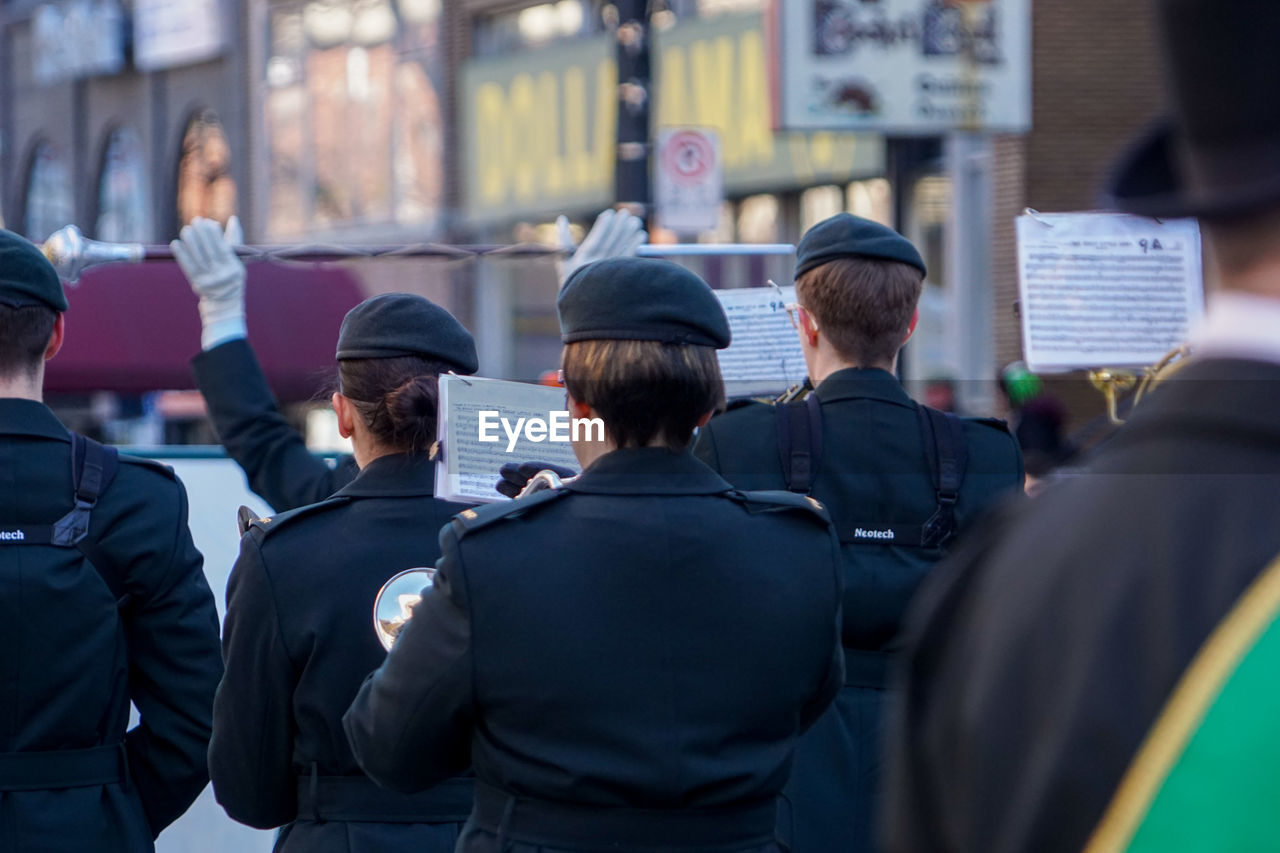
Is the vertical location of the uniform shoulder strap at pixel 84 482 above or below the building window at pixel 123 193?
below

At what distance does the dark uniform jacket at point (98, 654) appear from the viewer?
3.32m

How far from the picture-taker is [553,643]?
2.45m

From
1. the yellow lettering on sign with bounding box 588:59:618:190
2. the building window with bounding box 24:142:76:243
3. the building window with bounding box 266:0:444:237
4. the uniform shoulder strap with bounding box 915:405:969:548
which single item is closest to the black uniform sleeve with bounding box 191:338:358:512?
the uniform shoulder strap with bounding box 915:405:969:548

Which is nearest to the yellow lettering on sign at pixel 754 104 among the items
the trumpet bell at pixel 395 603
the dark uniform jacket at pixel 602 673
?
the trumpet bell at pixel 395 603

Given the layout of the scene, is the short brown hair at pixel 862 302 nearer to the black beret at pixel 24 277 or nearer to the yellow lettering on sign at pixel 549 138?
the black beret at pixel 24 277

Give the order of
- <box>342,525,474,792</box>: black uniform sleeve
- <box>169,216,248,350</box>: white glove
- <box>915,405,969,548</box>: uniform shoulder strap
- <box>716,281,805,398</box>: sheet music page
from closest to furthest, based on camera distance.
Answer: <box>342,525,474,792</box>: black uniform sleeve
<box>915,405,969,548</box>: uniform shoulder strap
<box>169,216,248,350</box>: white glove
<box>716,281,805,398</box>: sheet music page

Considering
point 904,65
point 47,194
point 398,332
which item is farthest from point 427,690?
point 47,194

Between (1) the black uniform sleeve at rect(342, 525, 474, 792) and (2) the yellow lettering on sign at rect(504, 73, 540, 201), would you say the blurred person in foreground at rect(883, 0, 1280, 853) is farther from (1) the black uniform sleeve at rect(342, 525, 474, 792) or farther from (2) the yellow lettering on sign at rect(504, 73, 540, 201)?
(2) the yellow lettering on sign at rect(504, 73, 540, 201)

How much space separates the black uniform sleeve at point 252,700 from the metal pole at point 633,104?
5842 mm

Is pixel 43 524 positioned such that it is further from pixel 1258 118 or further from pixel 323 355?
pixel 323 355

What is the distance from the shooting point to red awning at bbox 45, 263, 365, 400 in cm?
1020

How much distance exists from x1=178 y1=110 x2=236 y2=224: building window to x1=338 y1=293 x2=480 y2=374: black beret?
21.7 metres

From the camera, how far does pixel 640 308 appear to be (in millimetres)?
2635

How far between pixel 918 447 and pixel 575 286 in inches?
45.6
